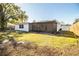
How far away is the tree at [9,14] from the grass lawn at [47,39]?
22 cm

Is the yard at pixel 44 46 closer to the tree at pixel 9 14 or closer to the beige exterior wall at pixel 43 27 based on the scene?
the beige exterior wall at pixel 43 27

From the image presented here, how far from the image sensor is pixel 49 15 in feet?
12.3

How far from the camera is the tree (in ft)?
12.3

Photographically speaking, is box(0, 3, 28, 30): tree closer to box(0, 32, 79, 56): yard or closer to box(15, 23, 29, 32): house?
box(15, 23, 29, 32): house

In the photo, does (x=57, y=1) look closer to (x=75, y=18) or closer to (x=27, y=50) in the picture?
(x=75, y=18)

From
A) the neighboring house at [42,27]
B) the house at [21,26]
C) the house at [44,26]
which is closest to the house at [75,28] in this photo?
the neighboring house at [42,27]

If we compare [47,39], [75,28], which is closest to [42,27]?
[47,39]

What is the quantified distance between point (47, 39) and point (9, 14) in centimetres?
62

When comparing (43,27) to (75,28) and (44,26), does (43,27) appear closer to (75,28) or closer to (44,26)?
(44,26)

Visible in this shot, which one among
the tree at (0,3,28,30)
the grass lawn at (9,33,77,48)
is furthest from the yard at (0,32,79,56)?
the tree at (0,3,28,30)

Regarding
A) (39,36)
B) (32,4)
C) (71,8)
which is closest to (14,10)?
(32,4)

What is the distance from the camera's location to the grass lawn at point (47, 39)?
3734mm

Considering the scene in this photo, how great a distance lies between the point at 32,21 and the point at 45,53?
0.47 metres

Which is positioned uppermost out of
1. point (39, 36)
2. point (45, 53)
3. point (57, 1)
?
point (57, 1)
